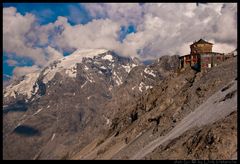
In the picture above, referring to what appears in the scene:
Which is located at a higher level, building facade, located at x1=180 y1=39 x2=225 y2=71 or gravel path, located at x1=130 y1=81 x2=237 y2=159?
building facade, located at x1=180 y1=39 x2=225 y2=71

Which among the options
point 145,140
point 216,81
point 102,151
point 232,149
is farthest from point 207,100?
point 232,149

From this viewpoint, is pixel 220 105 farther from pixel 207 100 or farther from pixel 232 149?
pixel 232 149

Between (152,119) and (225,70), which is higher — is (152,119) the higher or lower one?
the lower one

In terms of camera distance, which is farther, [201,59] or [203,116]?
[201,59]

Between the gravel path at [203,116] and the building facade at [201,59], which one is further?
the building facade at [201,59]

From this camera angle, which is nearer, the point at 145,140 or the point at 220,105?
the point at 220,105

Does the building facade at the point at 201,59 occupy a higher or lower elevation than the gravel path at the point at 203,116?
higher

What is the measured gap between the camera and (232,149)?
70.4 m

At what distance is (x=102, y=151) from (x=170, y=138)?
30236 millimetres

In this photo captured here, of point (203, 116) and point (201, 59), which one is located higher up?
point (201, 59)

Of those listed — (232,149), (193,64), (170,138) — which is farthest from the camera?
(193,64)

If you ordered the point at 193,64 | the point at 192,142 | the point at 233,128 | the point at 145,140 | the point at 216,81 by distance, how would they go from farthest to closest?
the point at 193,64, the point at 216,81, the point at 145,140, the point at 192,142, the point at 233,128

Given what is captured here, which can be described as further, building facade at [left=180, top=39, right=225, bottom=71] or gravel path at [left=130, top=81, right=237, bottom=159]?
building facade at [left=180, top=39, right=225, bottom=71]

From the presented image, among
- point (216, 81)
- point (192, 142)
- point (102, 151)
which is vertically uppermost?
point (216, 81)
